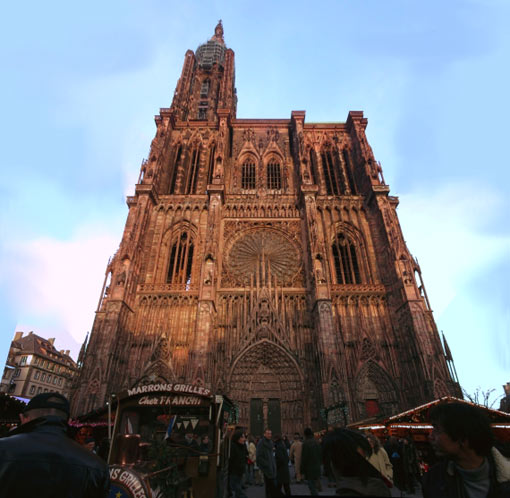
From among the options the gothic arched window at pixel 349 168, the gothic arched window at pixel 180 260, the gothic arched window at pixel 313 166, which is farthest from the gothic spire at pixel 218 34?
the gothic arched window at pixel 180 260

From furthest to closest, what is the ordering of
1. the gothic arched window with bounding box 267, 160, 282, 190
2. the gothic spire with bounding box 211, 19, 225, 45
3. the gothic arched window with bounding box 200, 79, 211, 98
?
the gothic spire with bounding box 211, 19, 225, 45 < the gothic arched window with bounding box 200, 79, 211, 98 < the gothic arched window with bounding box 267, 160, 282, 190

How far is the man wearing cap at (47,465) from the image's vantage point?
1.39 meters

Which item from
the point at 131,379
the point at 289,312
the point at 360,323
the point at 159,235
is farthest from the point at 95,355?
the point at 360,323

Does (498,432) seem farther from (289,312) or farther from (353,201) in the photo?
→ (353,201)

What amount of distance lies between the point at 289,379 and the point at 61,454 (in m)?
17.4

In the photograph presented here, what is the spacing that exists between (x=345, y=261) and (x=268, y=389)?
1055 centimetres

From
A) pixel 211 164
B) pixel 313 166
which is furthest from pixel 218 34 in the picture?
pixel 313 166

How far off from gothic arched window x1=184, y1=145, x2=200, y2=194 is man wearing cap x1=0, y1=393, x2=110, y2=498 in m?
24.7

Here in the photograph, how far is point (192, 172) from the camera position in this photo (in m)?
27.0

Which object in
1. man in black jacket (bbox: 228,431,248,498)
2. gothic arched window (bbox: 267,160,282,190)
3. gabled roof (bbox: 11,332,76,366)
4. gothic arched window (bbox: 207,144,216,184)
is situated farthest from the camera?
gabled roof (bbox: 11,332,76,366)

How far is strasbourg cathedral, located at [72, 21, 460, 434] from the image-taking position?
1612cm

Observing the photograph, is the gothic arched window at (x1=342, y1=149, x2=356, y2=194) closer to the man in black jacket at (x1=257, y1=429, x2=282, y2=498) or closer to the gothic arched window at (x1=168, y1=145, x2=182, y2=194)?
the gothic arched window at (x1=168, y1=145, x2=182, y2=194)

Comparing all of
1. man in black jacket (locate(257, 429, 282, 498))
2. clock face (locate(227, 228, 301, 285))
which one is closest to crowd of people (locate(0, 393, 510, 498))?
man in black jacket (locate(257, 429, 282, 498))

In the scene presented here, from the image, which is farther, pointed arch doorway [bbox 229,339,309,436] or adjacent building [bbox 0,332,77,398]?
adjacent building [bbox 0,332,77,398]
